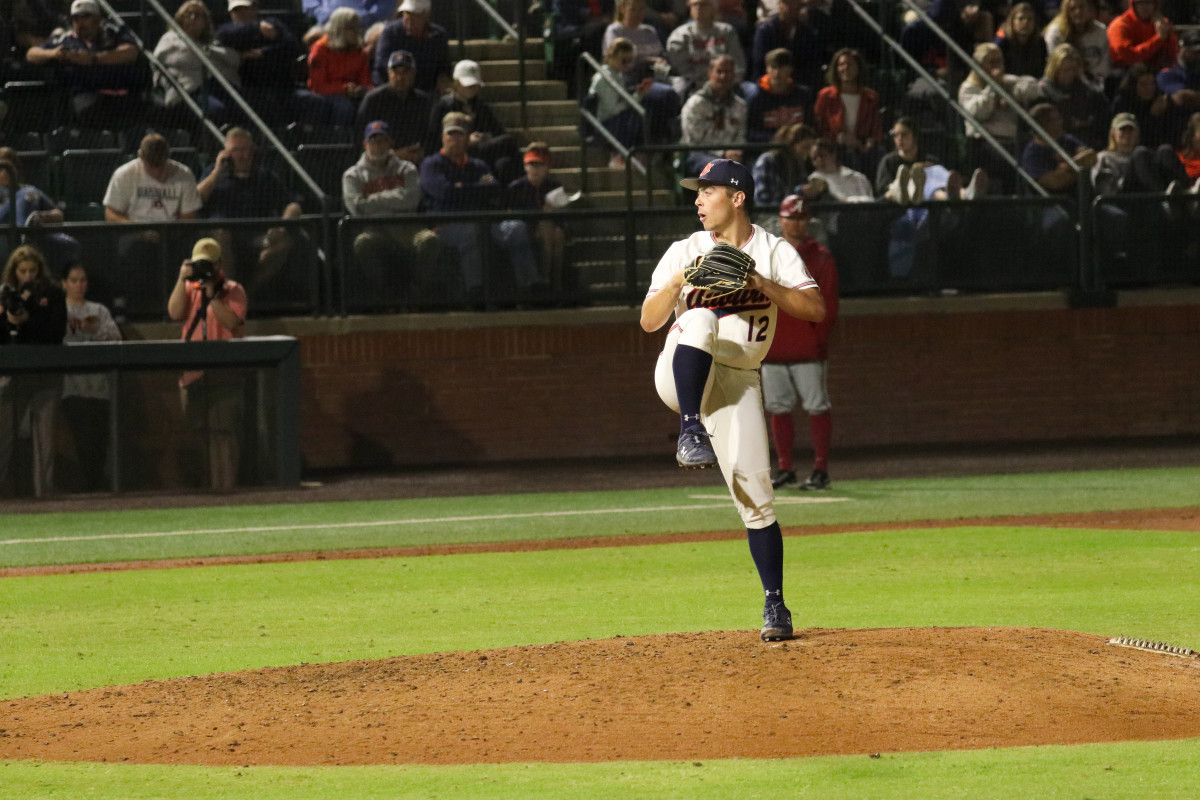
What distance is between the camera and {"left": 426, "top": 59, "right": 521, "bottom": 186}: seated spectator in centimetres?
1716

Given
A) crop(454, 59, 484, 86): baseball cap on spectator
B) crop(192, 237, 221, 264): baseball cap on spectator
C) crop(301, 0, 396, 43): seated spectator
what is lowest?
crop(192, 237, 221, 264): baseball cap on spectator

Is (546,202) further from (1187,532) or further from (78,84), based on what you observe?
(1187,532)

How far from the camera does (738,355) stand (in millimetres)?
6871

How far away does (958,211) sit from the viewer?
17406mm

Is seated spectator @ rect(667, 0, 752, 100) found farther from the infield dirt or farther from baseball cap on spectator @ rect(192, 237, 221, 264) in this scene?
the infield dirt

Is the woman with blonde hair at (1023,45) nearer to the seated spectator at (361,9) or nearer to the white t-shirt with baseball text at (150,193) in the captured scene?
the seated spectator at (361,9)

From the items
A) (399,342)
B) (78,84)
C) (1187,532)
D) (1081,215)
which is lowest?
(1187,532)

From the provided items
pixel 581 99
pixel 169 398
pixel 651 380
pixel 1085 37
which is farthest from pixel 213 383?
pixel 1085 37

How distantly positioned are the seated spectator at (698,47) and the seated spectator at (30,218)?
660 centimetres

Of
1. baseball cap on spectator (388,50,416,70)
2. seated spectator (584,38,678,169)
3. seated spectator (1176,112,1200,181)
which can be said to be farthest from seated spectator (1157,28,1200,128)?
baseball cap on spectator (388,50,416,70)

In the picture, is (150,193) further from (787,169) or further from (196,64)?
(787,169)

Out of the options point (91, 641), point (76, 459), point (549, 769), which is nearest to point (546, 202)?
point (76, 459)

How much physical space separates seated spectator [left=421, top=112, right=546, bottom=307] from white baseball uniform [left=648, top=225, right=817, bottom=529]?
9.62 meters

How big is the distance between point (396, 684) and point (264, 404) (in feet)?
27.5
